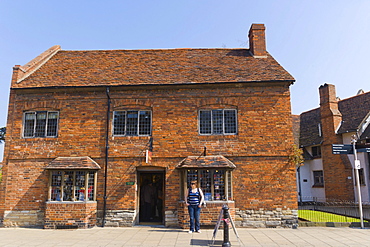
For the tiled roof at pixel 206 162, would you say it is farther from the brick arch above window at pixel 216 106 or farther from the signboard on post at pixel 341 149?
the signboard on post at pixel 341 149

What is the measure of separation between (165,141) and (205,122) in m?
1.93

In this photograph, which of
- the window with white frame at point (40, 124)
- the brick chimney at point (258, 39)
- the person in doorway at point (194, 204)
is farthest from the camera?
the brick chimney at point (258, 39)

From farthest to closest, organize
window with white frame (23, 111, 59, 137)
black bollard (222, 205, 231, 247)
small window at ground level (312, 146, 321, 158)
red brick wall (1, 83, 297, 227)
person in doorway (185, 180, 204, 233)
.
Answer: small window at ground level (312, 146, 321, 158), window with white frame (23, 111, 59, 137), red brick wall (1, 83, 297, 227), person in doorway (185, 180, 204, 233), black bollard (222, 205, 231, 247)

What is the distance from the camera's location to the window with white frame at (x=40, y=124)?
12.5 metres

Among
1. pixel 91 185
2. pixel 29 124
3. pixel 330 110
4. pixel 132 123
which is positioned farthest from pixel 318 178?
pixel 29 124

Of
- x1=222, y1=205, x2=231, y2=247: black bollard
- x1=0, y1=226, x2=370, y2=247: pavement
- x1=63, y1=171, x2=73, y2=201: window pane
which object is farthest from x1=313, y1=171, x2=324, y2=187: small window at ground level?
x1=63, y1=171, x2=73, y2=201: window pane

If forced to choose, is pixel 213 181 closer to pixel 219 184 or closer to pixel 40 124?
pixel 219 184

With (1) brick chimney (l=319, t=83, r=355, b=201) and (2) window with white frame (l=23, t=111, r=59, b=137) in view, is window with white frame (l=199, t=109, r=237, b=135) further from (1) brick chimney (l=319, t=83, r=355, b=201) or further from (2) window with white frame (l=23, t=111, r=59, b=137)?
(1) brick chimney (l=319, t=83, r=355, b=201)

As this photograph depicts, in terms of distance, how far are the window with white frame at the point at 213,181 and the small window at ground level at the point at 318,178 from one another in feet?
48.8

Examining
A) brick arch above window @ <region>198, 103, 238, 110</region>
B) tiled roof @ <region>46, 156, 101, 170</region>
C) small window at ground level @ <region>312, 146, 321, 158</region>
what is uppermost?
brick arch above window @ <region>198, 103, 238, 110</region>

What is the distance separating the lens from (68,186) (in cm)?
1173

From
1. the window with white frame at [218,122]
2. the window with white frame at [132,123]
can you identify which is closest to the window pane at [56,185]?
the window with white frame at [132,123]

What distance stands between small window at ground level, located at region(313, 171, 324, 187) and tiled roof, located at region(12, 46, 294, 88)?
45.2ft

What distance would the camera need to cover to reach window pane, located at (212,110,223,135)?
12258mm
